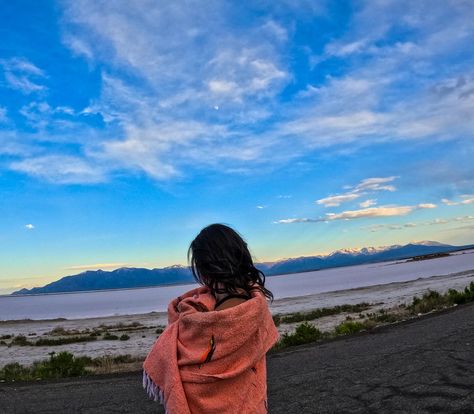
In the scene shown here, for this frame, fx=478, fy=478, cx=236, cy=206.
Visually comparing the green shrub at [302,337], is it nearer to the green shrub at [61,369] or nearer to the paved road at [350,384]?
the paved road at [350,384]

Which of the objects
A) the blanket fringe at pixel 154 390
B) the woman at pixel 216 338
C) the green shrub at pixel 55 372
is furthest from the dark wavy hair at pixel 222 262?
the green shrub at pixel 55 372

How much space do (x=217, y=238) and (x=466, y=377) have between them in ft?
19.5

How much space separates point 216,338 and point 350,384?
5.52 meters

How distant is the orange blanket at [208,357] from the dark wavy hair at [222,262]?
73 millimetres

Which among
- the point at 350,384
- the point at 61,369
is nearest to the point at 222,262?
the point at 350,384

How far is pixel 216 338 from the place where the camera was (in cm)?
240

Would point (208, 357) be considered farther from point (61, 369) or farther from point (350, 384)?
point (61, 369)

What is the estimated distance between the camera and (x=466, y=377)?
684cm

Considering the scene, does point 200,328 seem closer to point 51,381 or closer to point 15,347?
point 51,381

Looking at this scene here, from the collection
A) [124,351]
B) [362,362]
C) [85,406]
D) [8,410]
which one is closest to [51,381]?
[8,410]

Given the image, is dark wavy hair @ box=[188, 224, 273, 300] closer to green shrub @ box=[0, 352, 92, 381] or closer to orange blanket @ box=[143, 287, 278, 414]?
orange blanket @ box=[143, 287, 278, 414]

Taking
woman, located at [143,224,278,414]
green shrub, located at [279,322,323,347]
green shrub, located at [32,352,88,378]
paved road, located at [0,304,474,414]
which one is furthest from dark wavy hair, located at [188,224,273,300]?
green shrub, located at [279,322,323,347]

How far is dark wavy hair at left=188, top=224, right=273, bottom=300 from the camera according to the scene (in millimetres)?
2461

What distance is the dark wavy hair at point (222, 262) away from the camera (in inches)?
96.9
